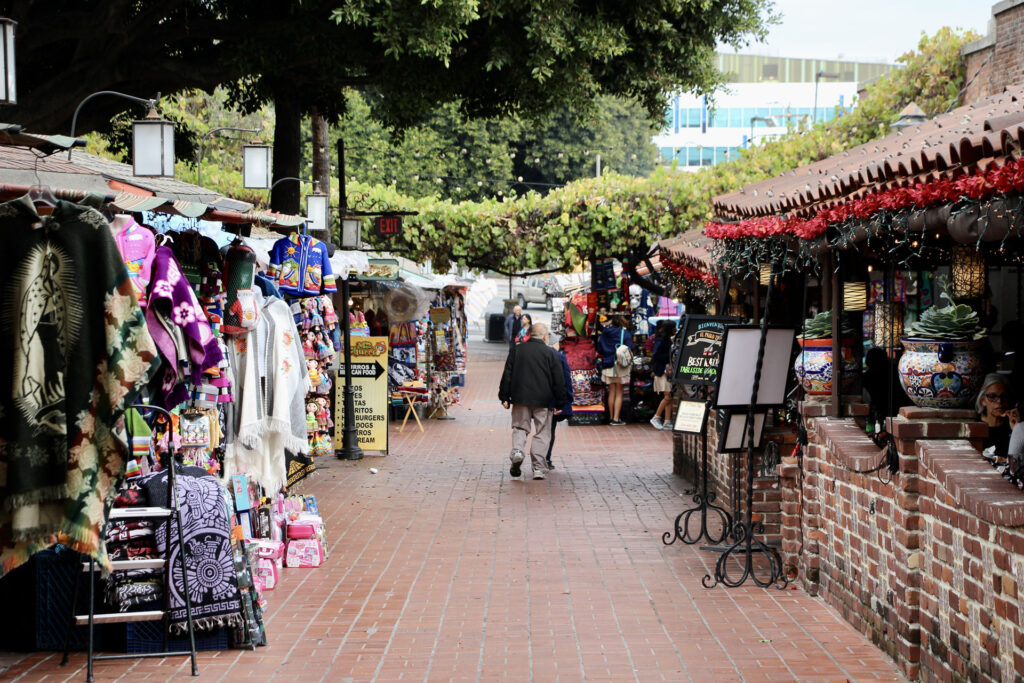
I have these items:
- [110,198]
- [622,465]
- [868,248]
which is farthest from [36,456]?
[622,465]

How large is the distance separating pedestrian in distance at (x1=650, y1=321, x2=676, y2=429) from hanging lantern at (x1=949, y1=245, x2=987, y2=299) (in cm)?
1116

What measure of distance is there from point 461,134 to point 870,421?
32484 millimetres

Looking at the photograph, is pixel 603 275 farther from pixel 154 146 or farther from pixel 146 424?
pixel 146 424

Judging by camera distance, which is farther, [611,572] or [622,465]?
[622,465]

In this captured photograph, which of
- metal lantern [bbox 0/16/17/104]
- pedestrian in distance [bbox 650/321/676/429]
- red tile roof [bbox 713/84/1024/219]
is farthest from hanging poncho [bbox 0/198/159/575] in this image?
pedestrian in distance [bbox 650/321/676/429]

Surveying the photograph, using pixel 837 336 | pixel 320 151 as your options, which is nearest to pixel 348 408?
pixel 320 151

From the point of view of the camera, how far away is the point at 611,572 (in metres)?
8.38

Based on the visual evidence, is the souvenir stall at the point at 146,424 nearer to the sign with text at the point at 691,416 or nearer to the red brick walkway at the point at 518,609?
the red brick walkway at the point at 518,609

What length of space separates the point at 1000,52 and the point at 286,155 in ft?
36.8

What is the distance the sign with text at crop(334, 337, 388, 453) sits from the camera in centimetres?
1512

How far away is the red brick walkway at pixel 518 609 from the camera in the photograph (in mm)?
6020

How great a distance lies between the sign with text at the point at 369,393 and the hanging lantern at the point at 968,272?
388 inches

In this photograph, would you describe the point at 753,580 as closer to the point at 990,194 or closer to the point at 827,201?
the point at 827,201

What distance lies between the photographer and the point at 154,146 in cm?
969
